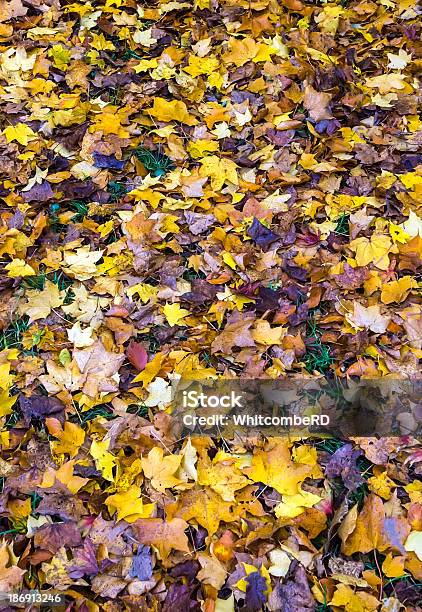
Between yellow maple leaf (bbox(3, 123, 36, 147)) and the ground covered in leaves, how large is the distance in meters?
0.01

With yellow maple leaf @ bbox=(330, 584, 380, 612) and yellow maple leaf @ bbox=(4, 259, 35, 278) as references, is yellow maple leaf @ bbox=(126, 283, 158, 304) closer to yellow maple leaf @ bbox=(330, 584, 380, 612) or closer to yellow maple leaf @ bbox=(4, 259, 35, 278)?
yellow maple leaf @ bbox=(4, 259, 35, 278)

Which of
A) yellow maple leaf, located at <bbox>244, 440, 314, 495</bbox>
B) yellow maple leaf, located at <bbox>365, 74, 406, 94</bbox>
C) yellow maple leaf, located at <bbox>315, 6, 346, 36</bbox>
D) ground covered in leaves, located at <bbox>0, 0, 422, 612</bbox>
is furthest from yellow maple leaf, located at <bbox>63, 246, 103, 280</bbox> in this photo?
yellow maple leaf, located at <bbox>315, 6, 346, 36</bbox>

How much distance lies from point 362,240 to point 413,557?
Result: 1.29 m

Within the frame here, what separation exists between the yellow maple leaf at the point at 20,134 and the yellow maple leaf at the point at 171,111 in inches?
24.6

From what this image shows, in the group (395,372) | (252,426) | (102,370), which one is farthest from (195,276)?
(395,372)

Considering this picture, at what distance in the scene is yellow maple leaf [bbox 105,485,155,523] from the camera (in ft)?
5.98

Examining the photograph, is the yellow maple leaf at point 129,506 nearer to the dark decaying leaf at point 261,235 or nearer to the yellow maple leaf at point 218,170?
the dark decaying leaf at point 261,235

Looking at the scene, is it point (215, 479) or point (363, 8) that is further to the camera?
point (363, 8)

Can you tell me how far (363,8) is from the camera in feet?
11.9

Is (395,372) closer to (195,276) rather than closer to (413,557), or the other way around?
(413,557)

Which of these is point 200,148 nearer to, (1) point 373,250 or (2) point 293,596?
(1) point 373,250

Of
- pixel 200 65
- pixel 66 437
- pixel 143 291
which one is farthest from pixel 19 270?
pixel 200 65

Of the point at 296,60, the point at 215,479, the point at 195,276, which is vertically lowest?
the point at 215,479

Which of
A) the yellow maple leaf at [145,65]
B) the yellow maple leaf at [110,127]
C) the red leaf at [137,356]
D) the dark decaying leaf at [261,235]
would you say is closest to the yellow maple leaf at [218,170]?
the dark decaying leaf at [261,235]
